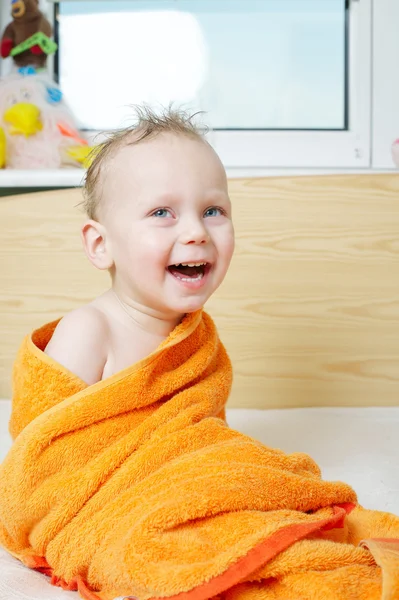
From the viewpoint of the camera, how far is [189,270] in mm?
792

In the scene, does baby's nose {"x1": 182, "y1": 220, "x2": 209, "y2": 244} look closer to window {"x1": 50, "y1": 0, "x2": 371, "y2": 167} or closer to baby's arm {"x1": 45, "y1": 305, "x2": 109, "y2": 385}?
baby's arm {"x1": 45, "y1": 305, "x2": 109, "y2": 385}

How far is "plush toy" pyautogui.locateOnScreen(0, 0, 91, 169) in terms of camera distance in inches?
65.5

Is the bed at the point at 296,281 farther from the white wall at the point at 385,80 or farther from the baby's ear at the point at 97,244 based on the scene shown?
the baby's ear at the point at 97,244

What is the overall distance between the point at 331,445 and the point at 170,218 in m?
0.56

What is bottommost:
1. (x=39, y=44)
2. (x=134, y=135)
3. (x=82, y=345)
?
(x=82, y=345)

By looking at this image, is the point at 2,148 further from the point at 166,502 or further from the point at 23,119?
the point at 166,502

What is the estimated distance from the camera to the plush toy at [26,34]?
5.75 ft

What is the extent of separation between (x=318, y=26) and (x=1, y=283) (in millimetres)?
1014

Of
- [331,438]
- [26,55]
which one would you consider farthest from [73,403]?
[26,55]

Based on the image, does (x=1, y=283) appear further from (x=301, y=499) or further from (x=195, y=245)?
(x=301, y=499)

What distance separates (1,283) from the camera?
1.46 meters

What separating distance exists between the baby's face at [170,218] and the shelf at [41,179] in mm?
737

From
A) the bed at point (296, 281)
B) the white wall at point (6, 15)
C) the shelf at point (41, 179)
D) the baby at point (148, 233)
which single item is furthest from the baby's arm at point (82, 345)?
the white wall at point (6, 15)

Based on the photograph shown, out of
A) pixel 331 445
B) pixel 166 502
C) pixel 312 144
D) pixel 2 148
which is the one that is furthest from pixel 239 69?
pixel 166 502
